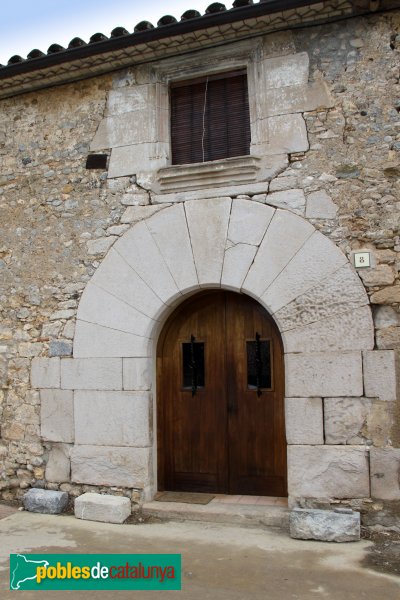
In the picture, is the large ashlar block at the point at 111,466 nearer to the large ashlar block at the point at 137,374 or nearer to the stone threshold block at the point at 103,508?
the stone threshold block at the point at 103,508

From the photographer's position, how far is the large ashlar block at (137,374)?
16.4 feet

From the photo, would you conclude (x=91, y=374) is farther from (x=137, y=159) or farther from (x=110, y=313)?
(x=137, y=159)

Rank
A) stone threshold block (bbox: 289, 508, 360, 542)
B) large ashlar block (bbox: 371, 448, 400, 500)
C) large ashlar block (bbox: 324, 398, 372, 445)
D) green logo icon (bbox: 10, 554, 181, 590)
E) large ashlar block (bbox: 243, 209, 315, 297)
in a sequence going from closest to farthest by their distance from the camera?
green logo icon (bbox: 10, 554, 181, 590)
stone threshold block (bbox: 289, 508, 360, 542)
large ashlar block (bbox: 371, 448, 400, 500)
large ashlar block (bbox: 324, 398, 372, 445)
large ashlar block (bbox: 243, 209, 315, 297)

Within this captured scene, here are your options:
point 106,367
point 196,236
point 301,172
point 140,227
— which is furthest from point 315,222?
point 106,367

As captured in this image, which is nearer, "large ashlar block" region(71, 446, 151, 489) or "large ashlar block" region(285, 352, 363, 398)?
"large ashlar block" region(285, 352, 363, 398)

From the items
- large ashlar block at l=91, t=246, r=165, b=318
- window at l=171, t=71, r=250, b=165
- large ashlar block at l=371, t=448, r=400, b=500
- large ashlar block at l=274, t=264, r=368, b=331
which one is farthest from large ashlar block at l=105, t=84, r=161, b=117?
large ashlar block at l=371, t=448, r=400, b=500

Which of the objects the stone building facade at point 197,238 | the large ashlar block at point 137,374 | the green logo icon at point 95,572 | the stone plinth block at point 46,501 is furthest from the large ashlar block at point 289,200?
the stone plinth block at point 46,501

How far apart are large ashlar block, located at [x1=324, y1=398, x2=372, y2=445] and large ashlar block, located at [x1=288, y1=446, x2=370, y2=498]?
7 cm

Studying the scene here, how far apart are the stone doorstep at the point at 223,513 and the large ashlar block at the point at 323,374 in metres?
0.96

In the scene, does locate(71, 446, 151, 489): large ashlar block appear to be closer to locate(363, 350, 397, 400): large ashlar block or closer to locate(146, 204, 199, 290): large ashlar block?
locate(146, 204, 199, 290): large ashlar block

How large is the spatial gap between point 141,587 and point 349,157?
11.6 ft

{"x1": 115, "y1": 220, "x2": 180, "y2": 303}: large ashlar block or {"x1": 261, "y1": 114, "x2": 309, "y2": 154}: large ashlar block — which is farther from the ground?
{"x1": 261, "y1": 114, "x2": 309, "y2": 154}: large ashlar block

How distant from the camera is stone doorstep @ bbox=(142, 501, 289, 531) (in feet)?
14.7

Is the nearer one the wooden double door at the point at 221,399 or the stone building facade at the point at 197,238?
the stone building facade at the point at 197,238
